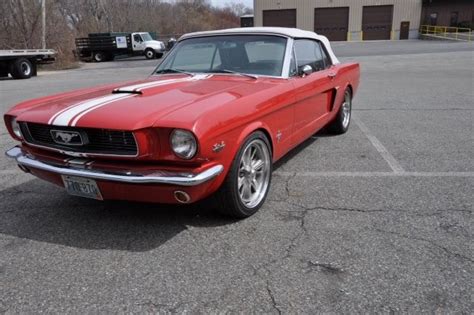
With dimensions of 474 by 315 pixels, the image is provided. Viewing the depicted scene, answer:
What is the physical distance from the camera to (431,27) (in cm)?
5172

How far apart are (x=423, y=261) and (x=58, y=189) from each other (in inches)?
135

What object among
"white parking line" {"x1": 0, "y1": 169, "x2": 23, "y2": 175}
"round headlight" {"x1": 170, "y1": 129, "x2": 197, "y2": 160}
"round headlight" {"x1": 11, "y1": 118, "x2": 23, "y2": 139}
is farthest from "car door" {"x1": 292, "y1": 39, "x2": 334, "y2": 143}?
"white parking line" {"x1": 0, "y1": 169, "x2": 23, "y2": 175}

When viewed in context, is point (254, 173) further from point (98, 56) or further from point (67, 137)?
point (98, 56)

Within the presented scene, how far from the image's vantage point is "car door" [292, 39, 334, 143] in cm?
451

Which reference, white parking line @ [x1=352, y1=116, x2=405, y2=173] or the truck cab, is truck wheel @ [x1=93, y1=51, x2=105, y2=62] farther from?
white parking line @ [x1=352, y1=116, x2=405, y2=173]

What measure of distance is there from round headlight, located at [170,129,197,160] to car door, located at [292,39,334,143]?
170 centimetres

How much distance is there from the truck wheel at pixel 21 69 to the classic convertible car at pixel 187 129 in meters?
16.7

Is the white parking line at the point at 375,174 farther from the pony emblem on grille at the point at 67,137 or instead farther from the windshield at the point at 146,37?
the windshield at the point at 146,37

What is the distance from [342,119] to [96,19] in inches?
1877

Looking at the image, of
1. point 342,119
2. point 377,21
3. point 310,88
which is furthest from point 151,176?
point 377,21

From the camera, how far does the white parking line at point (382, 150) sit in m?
4.91

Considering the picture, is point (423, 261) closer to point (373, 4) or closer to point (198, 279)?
point (198, 279)

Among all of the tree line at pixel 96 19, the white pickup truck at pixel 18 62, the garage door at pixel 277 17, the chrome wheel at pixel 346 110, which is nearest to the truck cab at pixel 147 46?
the tree line at pixel 96 19

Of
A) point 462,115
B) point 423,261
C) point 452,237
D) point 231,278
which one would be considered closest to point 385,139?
point 462,115
